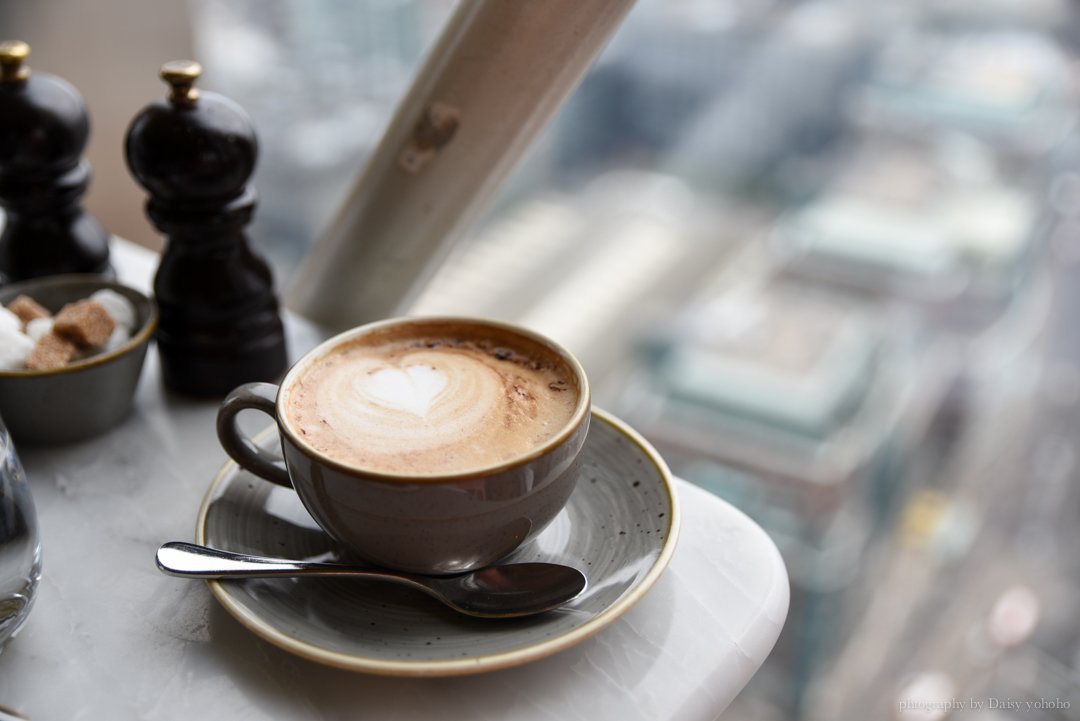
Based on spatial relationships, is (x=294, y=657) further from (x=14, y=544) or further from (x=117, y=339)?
(x=117, y=339)

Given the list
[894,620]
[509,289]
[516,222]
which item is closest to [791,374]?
[894,620]

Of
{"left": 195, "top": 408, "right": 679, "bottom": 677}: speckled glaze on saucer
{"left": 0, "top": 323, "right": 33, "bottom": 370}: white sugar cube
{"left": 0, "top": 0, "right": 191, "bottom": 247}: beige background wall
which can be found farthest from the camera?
{"left": 0, "top": 0, "right": 191, "bottom": 247}: beige background wall

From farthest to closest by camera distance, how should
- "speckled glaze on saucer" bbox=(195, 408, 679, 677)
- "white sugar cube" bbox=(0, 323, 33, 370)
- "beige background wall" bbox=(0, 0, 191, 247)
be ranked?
"beige background wall" bbox=(0, 0, 191, 247), "white sugar cube" bbox=(0, 323, 33, 370), "speckled glaze on saucer" bbox=(195, 408, 679, 677)

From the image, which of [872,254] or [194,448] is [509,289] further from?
[194,448]

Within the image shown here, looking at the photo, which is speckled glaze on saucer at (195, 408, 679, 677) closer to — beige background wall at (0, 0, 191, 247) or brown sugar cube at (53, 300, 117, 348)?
brown sugar cube at (53, 300, 117, 348)

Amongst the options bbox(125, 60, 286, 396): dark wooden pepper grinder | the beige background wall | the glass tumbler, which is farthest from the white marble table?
the beige background wall

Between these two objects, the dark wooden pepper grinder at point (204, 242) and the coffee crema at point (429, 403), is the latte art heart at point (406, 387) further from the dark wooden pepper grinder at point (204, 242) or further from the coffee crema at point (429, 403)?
the dark wooden pepper grinder at point (204, 242)
